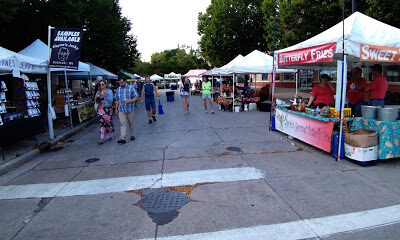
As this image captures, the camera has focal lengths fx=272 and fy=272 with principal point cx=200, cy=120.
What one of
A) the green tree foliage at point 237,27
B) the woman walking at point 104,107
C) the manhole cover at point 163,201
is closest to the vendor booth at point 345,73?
the manhole cover at point 163,201

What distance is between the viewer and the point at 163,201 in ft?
13.6

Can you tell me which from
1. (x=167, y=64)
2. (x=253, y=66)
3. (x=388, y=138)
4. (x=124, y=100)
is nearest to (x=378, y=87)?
(x=388, y=138)

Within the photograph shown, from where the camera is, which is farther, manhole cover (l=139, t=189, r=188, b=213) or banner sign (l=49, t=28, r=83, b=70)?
banner sign (l=49, t=28, r=83, b=70)

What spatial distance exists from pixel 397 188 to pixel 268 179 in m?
2.01

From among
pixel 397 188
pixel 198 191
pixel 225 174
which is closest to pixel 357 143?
pixel 397 188

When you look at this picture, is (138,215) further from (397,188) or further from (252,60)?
(252,60)

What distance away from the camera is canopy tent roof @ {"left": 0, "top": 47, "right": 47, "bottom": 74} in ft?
22.0

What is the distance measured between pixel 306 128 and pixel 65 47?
7434 millimetres

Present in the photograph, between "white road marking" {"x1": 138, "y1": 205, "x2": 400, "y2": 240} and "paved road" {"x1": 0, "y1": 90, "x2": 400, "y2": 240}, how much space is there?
12 millimetres

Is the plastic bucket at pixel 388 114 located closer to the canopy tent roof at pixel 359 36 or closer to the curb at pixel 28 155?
the canopy tent roof at pixel 359 36

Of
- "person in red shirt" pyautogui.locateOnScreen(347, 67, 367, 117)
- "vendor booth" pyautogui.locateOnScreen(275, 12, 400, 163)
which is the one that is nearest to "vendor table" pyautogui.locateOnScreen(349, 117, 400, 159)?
"vendor booth" pyautogui.locateOnScreen(275, 12, 400, 163)

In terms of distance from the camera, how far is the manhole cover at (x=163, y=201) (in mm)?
3900

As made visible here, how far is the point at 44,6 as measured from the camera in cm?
1178

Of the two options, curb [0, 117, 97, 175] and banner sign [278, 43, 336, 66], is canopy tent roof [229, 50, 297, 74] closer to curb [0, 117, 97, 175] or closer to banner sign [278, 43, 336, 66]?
banner sign [278, 43, 336, 66]
